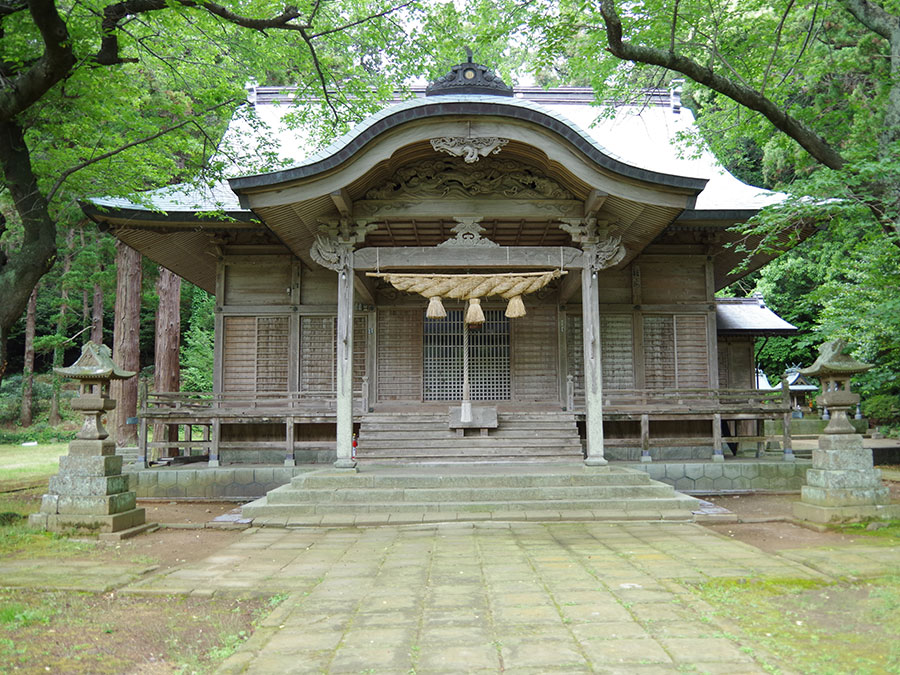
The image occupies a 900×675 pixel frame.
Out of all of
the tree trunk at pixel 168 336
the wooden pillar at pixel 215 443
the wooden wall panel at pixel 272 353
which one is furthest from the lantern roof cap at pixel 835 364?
the tree trunk at pixel 168 336

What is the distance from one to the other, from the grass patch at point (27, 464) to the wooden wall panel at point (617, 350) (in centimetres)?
1234

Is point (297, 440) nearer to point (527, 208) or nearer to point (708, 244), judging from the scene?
point (527, 208)

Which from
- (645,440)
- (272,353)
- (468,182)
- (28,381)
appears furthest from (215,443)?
(28,381)

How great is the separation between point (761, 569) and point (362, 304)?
9080 millimetres

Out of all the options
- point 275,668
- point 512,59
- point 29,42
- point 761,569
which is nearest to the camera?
point 275,668

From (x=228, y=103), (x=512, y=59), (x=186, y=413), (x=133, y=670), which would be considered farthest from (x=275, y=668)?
(x=512, y=59)

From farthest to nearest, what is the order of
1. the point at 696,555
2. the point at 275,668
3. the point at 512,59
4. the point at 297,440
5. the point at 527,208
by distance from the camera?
the point at 512,59 → the point at 297,440 → the point at 527,208 → the point at 696,555 → the point at 275,668

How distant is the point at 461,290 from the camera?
9727 millimetres

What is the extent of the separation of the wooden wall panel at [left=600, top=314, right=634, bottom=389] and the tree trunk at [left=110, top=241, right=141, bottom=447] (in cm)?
1138

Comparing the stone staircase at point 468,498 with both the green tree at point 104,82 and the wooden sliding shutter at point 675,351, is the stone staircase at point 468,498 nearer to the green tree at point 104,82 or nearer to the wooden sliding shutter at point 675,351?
the wooden sliding shutter at point 675,351

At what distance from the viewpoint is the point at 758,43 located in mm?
9867

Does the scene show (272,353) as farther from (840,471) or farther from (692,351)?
(840,471)

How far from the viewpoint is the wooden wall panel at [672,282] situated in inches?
500

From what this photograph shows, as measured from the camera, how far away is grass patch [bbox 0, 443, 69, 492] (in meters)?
13.1
